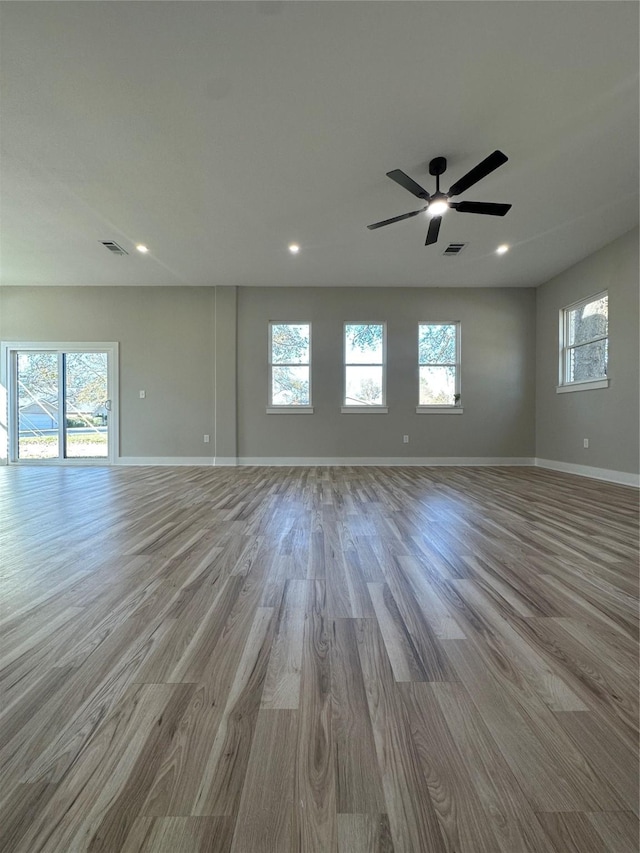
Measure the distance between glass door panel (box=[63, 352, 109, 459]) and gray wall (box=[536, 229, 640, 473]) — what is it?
25.7 ft

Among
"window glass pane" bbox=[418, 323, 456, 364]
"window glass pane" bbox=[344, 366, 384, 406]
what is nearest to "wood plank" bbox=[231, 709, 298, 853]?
"window glass pane" bbox=[344, 366, 384, 406]

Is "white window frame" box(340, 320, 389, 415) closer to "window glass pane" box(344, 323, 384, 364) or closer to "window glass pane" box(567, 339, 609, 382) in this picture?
"window glass pane" box(344, 323, 384, 364)

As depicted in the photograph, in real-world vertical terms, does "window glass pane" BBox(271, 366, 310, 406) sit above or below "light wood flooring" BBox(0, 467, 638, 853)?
above

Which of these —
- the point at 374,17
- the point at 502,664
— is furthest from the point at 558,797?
the point at 374,17

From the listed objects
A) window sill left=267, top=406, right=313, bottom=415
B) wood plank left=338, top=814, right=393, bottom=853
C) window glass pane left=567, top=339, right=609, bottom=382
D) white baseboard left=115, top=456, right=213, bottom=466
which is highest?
window glass pane left=567, top=339, right=609, bottom=382

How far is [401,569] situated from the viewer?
6.37ft

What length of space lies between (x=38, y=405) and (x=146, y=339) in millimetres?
2333

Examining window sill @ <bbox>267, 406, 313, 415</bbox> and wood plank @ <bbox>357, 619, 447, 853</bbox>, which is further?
window sill @ <bbox>267, 406, 313, 415</bbox>

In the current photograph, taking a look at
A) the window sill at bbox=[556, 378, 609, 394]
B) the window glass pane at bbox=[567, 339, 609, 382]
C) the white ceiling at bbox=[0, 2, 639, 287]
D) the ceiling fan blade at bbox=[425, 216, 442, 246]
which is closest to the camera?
the white ceiling at bbox=[0, 2, 639, 287]

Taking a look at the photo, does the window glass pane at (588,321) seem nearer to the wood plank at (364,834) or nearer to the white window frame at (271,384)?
the white window frame at (271,384)

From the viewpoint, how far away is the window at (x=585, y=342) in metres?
5.34

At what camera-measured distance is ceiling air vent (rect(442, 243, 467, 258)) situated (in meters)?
5.17

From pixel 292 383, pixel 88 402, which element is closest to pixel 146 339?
pixel 88 402

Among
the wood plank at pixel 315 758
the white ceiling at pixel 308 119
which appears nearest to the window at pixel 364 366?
the white ceiling at pixel 308 119
